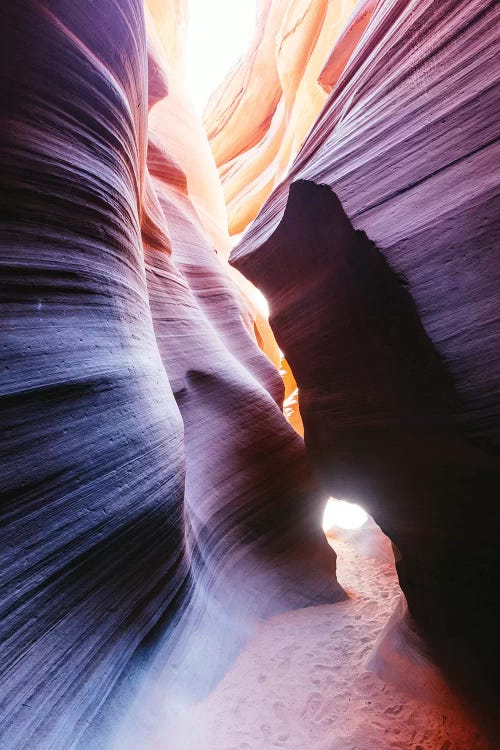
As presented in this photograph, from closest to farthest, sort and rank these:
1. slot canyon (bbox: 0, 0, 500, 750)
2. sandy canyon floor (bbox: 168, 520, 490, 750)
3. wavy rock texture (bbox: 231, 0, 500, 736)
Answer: slot canyon (bbox: 0, 0, 500, 750), wavy rock texture (bbox: 231, 0, 500, 736), sandy canyon floor (bbox: 168, 520, 490, 750)

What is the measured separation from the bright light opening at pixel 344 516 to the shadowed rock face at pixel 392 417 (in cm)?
388

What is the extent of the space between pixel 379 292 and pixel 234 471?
1.96 meters

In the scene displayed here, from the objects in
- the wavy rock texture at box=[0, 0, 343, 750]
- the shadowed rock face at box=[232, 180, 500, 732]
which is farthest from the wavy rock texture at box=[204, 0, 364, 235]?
the wavy rock texture at box=[0, 0, 343, 750]

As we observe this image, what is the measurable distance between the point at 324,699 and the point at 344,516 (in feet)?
17.9

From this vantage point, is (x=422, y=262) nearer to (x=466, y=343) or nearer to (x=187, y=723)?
(x=466, y=343)

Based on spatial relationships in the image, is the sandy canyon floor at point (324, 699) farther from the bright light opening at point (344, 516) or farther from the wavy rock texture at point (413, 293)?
the bright light opening at point (344, 516)

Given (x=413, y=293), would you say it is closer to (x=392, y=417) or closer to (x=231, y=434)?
(x=392, y=417)

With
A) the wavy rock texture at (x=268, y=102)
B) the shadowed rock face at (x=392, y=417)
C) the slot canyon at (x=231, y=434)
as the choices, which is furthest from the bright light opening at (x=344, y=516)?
the wavy rock texture at (x=268, y=102)

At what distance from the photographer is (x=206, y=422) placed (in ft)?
10.1

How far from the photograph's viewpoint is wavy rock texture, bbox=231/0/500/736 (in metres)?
1.51

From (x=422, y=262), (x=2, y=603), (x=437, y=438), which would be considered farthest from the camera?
(x=437, y=438)

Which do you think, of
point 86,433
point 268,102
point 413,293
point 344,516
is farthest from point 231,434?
point 268,102

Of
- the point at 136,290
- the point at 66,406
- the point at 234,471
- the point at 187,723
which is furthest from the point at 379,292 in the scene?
the point at 187,723

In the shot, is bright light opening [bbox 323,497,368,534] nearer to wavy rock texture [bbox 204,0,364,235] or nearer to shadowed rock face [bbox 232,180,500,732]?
shadowed rock face [bbox 232,180,500,732]
